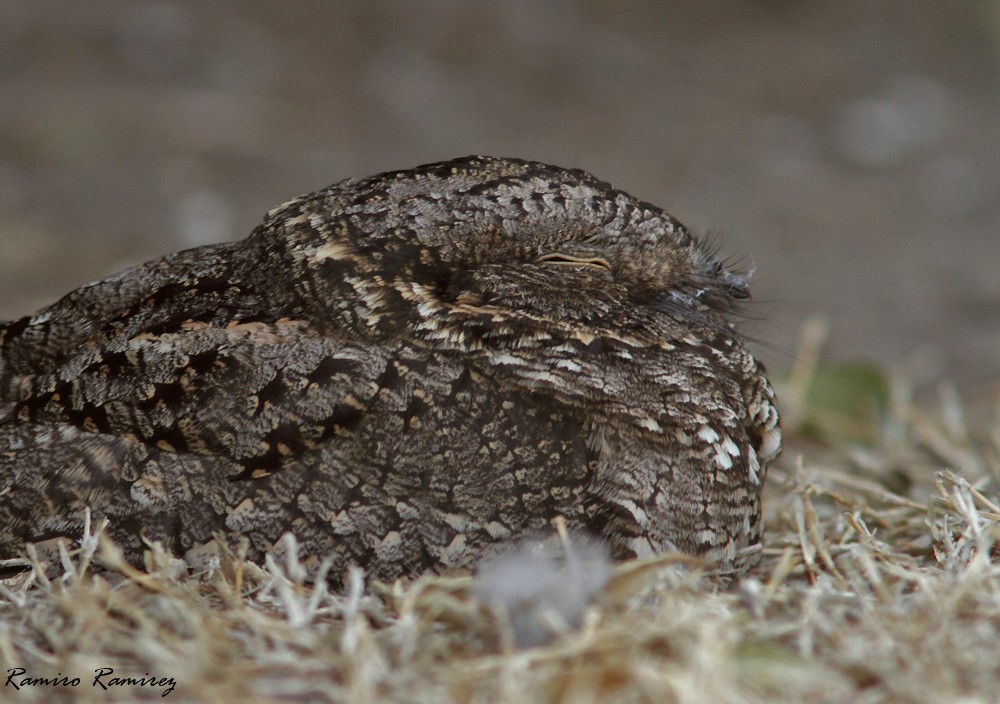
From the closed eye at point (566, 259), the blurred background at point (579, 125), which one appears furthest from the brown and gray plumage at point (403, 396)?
the blurred background at point (579, 125)

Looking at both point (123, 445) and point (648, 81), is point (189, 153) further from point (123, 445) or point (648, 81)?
point (123, 445)

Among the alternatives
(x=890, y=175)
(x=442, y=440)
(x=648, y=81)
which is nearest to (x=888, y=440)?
(x=442, y=440)

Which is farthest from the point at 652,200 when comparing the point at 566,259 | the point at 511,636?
the point at 511,636

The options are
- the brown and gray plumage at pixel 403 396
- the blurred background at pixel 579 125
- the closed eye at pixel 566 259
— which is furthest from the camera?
Result: the blurred background at pixel 579 125

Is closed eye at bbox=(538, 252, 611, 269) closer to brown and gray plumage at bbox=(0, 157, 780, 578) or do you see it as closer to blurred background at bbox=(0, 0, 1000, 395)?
brown and gray plumage at bbox=(0, 157, 780, 578)

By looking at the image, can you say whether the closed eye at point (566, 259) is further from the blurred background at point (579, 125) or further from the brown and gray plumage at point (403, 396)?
the blurred background at point (579, 125)

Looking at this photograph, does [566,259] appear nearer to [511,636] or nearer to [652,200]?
[511,636]

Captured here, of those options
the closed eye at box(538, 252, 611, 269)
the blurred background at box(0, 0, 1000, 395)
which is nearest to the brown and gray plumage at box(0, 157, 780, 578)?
the closed eye at box(538, 252, 611, 269)
